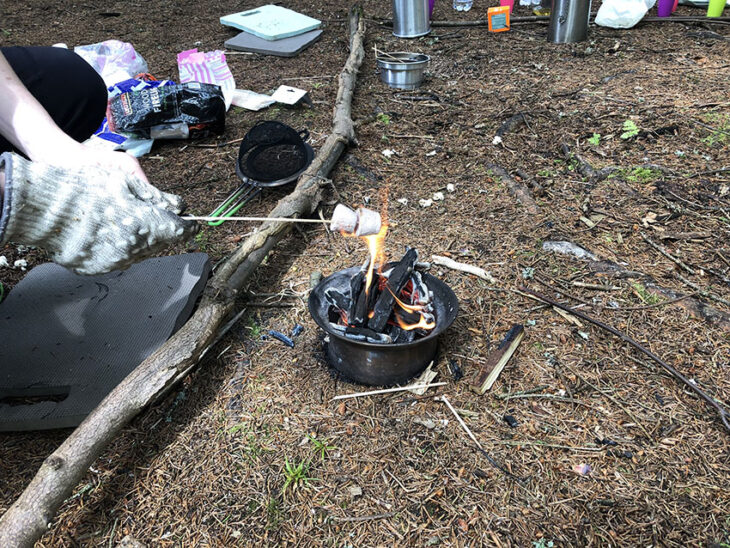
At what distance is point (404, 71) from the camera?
18.5 feet

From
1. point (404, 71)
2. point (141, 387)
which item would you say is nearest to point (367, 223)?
point (141, 387)

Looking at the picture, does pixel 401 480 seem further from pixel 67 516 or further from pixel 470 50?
pixel 470 50

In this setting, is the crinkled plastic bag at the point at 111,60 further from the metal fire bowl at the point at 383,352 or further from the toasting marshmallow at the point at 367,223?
the toasting marshmallow at the point at 367,223

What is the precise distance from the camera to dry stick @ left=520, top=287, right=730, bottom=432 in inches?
90.7

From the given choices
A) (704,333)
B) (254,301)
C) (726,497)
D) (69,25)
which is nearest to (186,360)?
(254,301)

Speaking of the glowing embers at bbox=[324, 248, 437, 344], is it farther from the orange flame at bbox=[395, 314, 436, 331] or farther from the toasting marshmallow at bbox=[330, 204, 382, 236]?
the toasting marshmallow at bbox=[330, 204, 382, 236]

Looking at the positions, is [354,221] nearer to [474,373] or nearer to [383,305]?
[383,305]

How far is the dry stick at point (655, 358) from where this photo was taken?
2.30 meters

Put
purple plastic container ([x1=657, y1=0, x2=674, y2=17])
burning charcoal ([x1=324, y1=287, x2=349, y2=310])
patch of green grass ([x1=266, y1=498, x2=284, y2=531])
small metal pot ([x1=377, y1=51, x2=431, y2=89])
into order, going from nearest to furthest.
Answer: patch of green grass ([x1=266, y1=498, x2=284, y2=531])
burning charcoal ([x1=324, y1=287, x2=349, y2=310])
small metal pot ([x1=377, y1=51, x2=431, y2=89])
purple plastic container ([x1=657, y1=0, x2=674, y2=17])

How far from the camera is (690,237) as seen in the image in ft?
11.0

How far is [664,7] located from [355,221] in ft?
23.2

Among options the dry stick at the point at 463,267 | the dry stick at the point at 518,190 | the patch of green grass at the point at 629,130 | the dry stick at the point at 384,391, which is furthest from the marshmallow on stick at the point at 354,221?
the patch of green grass at the point at 629,130

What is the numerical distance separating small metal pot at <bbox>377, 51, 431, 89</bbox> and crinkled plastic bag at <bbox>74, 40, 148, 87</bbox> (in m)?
2.66

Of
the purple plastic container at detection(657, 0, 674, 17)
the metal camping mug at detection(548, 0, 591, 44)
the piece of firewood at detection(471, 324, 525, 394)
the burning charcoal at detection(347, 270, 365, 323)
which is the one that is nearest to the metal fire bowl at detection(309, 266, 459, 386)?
the burning charcoal at detection(347, 270, 365, 323)
